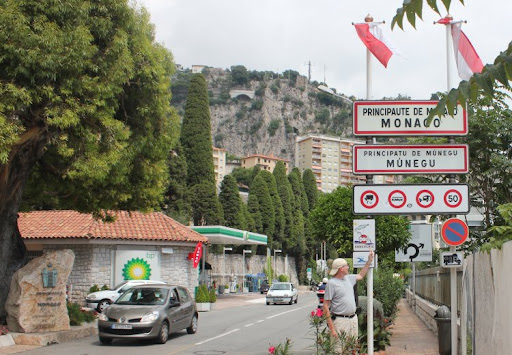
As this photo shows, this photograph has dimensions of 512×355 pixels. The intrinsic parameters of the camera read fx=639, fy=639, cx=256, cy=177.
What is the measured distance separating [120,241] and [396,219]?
18.5 meters

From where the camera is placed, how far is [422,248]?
2355cm

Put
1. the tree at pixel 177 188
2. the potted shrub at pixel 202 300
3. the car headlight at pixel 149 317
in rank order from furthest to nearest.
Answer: the tree at pixel 177 188 < the potted shrub at pixel 202 300 < the car headlight at pixel 149 317

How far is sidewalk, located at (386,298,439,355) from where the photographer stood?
47.7 ft

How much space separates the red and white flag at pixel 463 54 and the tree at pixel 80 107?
7.98m

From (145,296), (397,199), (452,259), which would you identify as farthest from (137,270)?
(452,259)

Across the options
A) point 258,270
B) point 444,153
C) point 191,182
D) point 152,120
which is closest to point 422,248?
point 152,120

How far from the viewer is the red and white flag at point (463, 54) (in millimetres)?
11289

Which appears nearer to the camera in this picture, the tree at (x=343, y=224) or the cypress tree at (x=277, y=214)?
the tree at (x=343, y=224)

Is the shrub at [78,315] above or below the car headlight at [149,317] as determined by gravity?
below

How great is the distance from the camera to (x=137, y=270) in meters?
34.0

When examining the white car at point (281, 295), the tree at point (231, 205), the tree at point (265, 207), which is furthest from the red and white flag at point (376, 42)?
the tree at point (265, 207)

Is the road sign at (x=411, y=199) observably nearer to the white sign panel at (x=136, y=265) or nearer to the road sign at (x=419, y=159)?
the road sign at (x=419, y=159)

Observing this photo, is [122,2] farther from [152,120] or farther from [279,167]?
[279,167]

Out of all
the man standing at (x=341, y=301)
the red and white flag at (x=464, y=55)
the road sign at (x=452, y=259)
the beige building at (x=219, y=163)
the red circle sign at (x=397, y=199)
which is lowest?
the man standing at (x=341, y=301)
